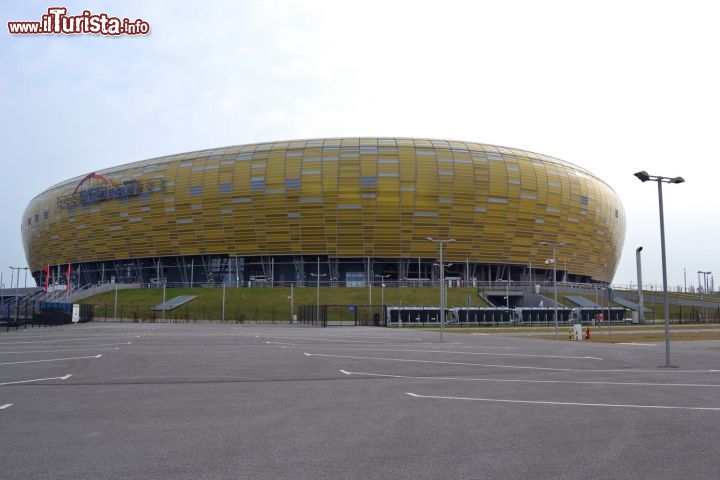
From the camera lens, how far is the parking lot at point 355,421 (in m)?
6.69

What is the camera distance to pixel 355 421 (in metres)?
9.55

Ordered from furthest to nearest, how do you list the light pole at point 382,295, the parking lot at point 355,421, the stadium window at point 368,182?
the stadium window at point 368,182 → the light pole at point 382,295 → the parking lot at point 355,421

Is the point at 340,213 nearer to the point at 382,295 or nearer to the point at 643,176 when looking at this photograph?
the point at 382,295

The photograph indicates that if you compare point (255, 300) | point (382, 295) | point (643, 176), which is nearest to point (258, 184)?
point (255, 300)

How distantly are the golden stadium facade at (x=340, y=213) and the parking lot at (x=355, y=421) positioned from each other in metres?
76.5

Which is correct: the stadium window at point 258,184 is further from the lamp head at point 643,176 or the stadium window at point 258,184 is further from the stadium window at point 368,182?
the lamp head at point 643,176

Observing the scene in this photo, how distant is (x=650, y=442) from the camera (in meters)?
8.00

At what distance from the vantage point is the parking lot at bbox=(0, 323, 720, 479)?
6.69 m

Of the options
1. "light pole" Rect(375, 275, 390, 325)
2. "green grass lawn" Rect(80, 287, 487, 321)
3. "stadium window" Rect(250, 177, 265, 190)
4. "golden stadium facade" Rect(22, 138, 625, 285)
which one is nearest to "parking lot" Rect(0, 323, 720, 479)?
"light pole" Rect(375, 275, 390, 325)

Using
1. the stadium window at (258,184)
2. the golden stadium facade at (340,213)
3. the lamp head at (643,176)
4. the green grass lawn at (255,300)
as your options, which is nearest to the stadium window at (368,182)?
the golden stadium facade at (340,213)

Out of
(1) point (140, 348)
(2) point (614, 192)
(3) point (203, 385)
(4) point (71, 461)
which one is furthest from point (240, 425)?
(2) point (614, 192)

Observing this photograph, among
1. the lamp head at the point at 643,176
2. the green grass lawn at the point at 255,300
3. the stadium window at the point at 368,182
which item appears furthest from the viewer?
the stadium window at the point at 368,182

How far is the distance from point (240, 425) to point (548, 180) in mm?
99703

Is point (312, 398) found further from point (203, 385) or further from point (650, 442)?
point (650, 442)
